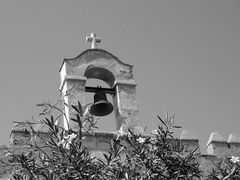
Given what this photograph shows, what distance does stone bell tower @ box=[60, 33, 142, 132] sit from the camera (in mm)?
9344

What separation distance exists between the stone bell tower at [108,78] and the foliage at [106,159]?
3563 millimetres

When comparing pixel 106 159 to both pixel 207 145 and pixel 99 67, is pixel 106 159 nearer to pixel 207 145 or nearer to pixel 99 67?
pixel 99 67

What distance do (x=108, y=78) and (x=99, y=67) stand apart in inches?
12.7

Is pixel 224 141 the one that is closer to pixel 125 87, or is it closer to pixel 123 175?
pixel 125 87

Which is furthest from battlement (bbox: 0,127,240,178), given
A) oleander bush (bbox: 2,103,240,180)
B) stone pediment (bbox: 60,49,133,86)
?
oleander bush (bbox: 2,103,240,180)

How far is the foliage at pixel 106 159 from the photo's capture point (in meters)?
4.98

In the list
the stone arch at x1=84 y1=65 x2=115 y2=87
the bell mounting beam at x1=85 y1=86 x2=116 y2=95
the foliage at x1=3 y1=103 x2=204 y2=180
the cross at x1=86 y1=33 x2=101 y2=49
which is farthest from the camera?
the cross at x1=86 y1=33 x2=101 y2=49

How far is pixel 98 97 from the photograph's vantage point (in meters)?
9.59

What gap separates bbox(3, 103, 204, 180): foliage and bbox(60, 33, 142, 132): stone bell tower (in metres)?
3.56

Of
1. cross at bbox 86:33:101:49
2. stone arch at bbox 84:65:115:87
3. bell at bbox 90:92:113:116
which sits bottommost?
bell at bbox 90:92:113:116

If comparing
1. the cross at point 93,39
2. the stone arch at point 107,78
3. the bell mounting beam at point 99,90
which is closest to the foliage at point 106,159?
the stone arch at point 107,78

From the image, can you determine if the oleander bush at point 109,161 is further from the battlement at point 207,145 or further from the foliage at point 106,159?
the battlement at point 207,145

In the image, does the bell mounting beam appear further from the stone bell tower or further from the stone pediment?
the stone pediment

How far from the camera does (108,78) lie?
32.9 ft
